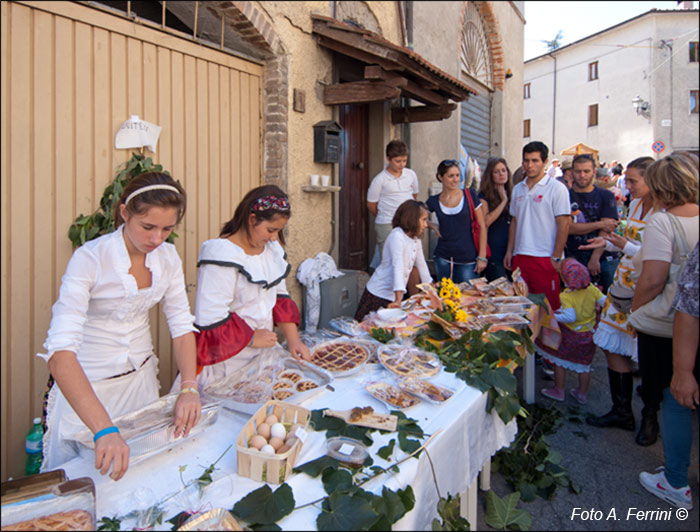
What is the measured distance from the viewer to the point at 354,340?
2635mm

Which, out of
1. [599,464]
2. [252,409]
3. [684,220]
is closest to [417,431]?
[252,409]

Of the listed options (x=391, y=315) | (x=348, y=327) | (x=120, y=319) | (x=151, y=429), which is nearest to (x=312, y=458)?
(x=151, y=429)

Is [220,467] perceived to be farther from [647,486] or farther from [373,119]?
[373,119]

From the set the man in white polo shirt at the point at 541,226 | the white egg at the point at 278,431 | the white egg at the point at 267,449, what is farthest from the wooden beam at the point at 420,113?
the white egg at the point at 267,449

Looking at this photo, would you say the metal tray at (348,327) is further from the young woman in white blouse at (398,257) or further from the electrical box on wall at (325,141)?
the electrical box on wall at (325,141)

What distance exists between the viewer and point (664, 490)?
107 inches

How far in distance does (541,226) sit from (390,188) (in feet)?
5.45

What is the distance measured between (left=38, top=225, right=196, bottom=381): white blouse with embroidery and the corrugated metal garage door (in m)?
7.96

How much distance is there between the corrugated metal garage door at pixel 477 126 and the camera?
918 centimetres

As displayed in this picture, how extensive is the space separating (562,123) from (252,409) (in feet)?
58.4

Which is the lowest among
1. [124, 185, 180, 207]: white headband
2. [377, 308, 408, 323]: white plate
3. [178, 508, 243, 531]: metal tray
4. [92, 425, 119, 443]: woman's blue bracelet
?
[178, 508, 243, 531]: metal tray

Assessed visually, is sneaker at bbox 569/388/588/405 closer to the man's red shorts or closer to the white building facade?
the man's red shorts

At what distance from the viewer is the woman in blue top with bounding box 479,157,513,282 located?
492 cm

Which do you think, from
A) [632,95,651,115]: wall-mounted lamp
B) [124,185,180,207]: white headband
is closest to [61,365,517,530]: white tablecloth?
[124,185,180,207]: white headband
